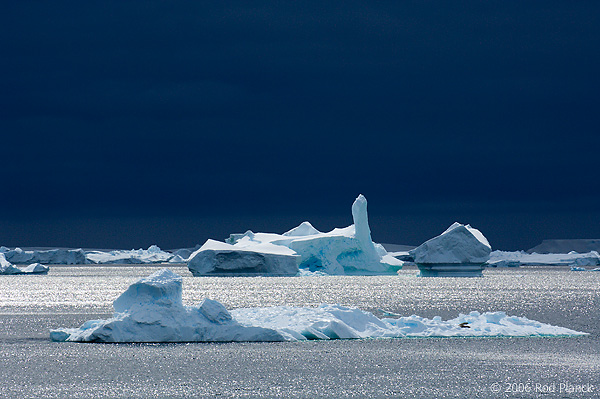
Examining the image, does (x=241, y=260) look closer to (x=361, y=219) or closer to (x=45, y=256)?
(x=361, y=219)

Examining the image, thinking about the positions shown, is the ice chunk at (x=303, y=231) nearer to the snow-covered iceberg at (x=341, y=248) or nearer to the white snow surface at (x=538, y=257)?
the snow-covered iceberg at (x=341, y=248)

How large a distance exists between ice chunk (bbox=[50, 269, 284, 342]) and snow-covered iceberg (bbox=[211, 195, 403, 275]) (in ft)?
121

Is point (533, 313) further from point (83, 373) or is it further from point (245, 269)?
point (245, 269)

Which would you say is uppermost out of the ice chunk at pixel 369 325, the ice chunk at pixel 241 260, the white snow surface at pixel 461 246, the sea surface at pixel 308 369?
the white snow surface at pixel 461 246

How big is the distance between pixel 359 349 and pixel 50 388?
6.53 metres

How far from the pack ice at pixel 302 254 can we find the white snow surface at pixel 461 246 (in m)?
5.29

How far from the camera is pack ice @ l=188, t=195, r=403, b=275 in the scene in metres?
53.7

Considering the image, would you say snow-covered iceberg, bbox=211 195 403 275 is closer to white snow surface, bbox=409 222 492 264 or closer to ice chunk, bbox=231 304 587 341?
white snow surface, bbox=409 222 492 264

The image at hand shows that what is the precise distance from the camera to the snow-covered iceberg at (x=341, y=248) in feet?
183

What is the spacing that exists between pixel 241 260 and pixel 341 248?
6.95 metres

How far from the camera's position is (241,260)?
2131 inches

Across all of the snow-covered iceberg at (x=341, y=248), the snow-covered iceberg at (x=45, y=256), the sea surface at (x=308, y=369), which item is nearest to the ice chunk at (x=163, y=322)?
the sea surface at (x=308, y=369)

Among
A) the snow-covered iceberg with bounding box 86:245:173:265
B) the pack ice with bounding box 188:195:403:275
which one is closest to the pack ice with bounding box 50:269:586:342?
the pack ice with bounding box 188:195:403:275

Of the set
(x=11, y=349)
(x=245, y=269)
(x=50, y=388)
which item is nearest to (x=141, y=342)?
(x=11, y=349)
